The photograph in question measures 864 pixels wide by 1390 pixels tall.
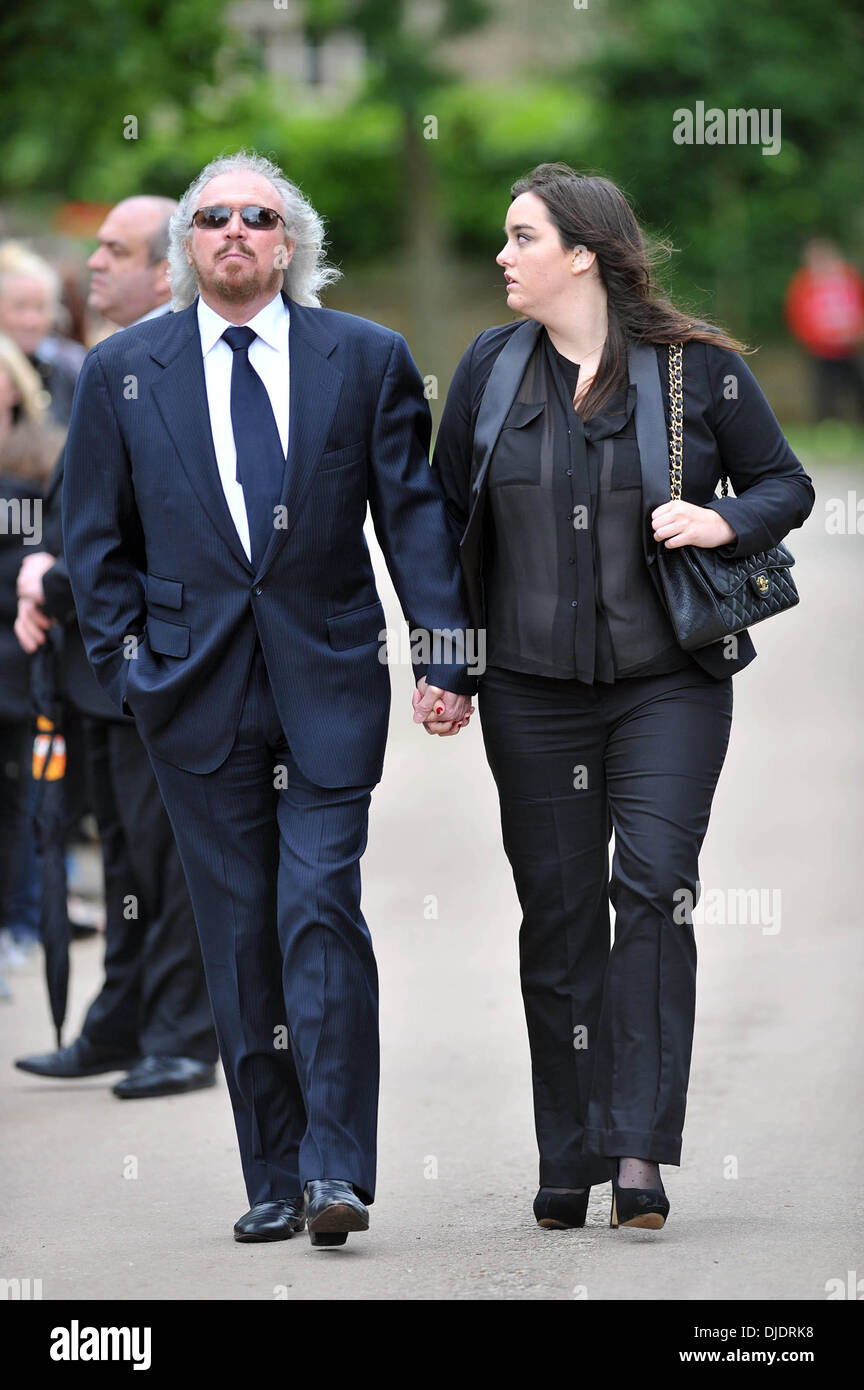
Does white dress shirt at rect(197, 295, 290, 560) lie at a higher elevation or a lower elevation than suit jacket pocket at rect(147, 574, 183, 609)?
higher

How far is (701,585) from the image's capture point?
4871 millimetres

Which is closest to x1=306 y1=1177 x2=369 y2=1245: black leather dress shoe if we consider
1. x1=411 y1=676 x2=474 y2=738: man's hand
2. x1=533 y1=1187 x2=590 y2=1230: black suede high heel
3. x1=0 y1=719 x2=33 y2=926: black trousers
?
x1=533 y1=1187 x2=590 y2=1230: black suede high heel

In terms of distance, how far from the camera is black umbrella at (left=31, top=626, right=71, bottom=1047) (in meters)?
6.45

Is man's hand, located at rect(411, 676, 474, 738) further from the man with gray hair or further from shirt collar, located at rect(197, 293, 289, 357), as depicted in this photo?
shirt collar, located at rect(197, 293, 289, 357)

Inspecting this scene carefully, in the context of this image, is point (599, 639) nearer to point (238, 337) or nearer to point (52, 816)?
point (238, 337)

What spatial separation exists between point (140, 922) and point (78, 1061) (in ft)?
1.39

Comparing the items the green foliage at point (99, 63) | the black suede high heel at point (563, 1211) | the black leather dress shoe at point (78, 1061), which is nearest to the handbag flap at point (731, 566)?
the black suede high heel at point (563, 1211)

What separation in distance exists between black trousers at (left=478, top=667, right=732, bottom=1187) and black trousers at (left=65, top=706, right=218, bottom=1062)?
5.51 feet

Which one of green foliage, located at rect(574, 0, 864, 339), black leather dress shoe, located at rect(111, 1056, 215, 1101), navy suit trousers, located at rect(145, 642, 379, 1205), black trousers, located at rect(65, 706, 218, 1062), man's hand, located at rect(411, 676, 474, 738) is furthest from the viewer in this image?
green foliage, located at rect(574, 0, 864, 339)

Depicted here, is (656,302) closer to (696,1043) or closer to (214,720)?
(214,720)

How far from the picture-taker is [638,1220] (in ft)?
15.8

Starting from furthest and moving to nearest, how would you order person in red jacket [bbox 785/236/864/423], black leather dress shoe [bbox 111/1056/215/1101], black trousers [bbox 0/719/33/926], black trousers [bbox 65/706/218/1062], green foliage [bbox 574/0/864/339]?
green foliage [bbox 574/0/864/339] → person in red jacket [bbox 785/236/864/423] → black trousers [bbox 0/719/33/926] → black trousers [bbox 65/706/218/1062] → black leather dress shoe [bbox 111/1056/215/1101]
